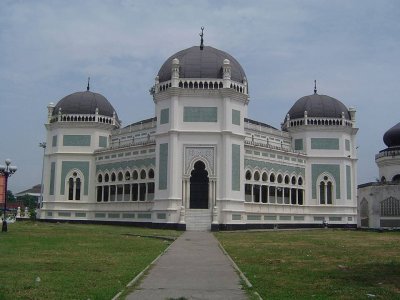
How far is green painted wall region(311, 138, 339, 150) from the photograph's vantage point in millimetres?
59031

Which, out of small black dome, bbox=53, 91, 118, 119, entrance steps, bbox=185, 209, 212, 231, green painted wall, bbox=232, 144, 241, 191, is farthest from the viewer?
small black dome, bbox=53, 91, 118, 119

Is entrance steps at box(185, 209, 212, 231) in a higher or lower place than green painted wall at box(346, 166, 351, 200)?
lower

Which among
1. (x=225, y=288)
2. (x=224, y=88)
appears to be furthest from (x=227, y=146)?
(x=225, y=288)

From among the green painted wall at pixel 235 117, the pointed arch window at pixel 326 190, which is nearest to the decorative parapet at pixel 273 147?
the green painted wall at pixel 235 117

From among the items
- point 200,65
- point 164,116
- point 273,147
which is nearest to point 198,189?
point 164,116

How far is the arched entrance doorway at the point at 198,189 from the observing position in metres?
47.6

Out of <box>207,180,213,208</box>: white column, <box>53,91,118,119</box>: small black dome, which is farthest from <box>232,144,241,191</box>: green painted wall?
<box>53,91,118,119</box>: small black dome

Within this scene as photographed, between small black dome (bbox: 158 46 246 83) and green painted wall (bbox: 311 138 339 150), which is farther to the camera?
green painted wall (bbox: 311 138 339 150)

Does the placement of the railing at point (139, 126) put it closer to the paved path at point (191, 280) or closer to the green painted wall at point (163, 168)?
the green painted wall at point (163, 168)

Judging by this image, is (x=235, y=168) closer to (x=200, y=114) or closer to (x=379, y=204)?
(x=200, y=114)

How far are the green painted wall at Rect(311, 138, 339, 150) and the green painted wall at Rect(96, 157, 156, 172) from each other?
20.0 metres

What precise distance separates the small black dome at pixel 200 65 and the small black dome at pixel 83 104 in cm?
1258

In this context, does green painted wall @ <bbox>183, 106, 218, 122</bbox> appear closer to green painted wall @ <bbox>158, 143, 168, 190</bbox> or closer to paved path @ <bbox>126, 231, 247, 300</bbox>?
green painted wall @ <bbox>158, 143, 168, 190</bbox>

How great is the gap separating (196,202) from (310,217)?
1643 cm
